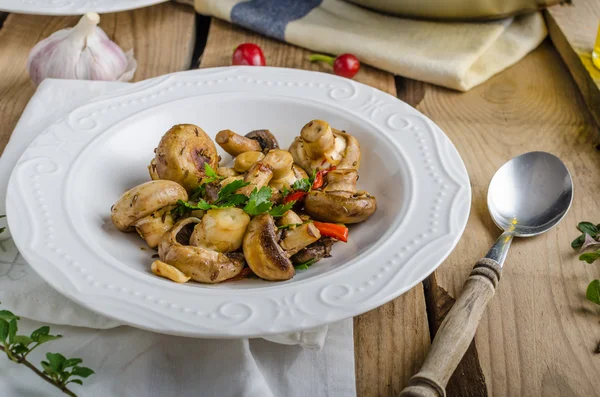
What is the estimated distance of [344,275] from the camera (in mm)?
1293

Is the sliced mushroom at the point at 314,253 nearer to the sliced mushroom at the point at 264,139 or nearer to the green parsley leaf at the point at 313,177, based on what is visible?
Result: the green parsley leaf at the point at 313,177

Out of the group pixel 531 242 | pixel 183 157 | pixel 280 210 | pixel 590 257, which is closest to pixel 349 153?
pixel 280 210

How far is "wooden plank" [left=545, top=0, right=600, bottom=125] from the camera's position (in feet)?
7.31

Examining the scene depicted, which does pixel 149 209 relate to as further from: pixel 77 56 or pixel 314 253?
pixel 77 56

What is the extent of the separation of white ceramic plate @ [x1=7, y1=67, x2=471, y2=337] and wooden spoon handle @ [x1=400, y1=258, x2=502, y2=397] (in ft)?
0.45

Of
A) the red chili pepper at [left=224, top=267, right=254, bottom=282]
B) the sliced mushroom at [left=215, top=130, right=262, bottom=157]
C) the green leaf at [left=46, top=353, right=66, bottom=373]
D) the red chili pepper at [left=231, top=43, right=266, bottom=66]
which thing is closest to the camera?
the green leaf at [left=46, top=353, right=66, bottom=373]

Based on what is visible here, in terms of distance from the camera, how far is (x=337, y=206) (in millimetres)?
1500

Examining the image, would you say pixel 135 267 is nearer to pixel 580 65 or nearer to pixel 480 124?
pixel 480 124

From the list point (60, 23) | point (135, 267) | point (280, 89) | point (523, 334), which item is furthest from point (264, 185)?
point (60, 23)

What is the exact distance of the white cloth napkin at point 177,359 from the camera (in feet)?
4.26

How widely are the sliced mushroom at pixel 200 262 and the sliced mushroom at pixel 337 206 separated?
23 cm

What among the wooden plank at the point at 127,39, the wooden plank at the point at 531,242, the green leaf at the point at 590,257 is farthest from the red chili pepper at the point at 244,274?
the wooden plank at the point at 127,39

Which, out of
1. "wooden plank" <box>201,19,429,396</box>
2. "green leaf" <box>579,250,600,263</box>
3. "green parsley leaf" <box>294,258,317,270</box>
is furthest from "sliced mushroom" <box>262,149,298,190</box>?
"green leaf" <box>579,250,600,263</box>

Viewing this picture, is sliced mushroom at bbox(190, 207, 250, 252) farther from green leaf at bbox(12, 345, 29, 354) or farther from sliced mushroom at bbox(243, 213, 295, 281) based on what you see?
green leaf at bbox(12, 345, 29, 354)
